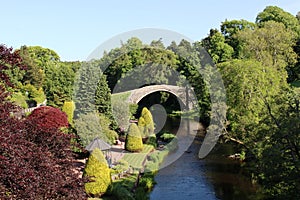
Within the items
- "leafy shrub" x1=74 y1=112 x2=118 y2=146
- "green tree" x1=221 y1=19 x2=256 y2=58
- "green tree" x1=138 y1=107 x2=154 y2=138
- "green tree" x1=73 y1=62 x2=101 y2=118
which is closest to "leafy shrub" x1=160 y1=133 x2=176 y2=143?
"green tree" x1=138 y1=107 x2=154 y2=138

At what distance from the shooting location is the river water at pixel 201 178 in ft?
57.1

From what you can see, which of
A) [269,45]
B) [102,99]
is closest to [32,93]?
[102,99]

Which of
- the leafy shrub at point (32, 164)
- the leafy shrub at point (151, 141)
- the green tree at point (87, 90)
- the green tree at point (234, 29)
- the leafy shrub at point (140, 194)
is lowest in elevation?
the leafy shrub at point (140, 194)

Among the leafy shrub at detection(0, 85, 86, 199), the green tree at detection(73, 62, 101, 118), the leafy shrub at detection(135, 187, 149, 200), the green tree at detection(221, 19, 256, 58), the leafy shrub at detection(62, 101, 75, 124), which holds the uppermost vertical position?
the green tree at detection(221, 19, 256, 58)

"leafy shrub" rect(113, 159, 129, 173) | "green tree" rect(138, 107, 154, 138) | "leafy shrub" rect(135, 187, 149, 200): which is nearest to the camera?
"leafy shrub" rect(135, 187, 149, 200)

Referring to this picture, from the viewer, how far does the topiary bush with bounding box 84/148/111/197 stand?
1541 cm

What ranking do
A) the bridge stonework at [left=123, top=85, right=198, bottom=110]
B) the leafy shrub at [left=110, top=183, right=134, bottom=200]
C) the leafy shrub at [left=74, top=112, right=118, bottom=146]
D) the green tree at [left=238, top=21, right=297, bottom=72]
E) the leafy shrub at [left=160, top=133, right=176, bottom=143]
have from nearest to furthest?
the leafy shrub at [left=110, top=183, right=134, bottom=200]
the leafy shrub at [left=74, top=112, right=118, bottom=146]
the leafy shrub at [left=160, top=133, right=176, bottom=143]
the green tree at [left=238, top=21, right=297, bottom=72]
the bridge stonework at [left=123, top=85, right=198, bottom=110]

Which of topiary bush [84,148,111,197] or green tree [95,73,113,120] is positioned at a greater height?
green tree [95,73,113,120]

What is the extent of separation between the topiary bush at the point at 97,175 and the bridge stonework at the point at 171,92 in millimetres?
24081

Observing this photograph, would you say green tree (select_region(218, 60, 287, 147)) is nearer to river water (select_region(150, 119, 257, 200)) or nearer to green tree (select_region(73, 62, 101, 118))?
river water (select_region(150, 119, 257, 200))

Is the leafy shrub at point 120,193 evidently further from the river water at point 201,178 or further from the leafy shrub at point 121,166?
the leafy shrub at point 121,166

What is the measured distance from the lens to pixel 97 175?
50.4 feet

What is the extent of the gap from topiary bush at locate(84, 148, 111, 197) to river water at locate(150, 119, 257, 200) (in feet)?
9.00

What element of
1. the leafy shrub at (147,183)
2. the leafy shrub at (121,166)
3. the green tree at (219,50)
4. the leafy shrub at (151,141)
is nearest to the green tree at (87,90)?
the leafy shrub at (151,141)
